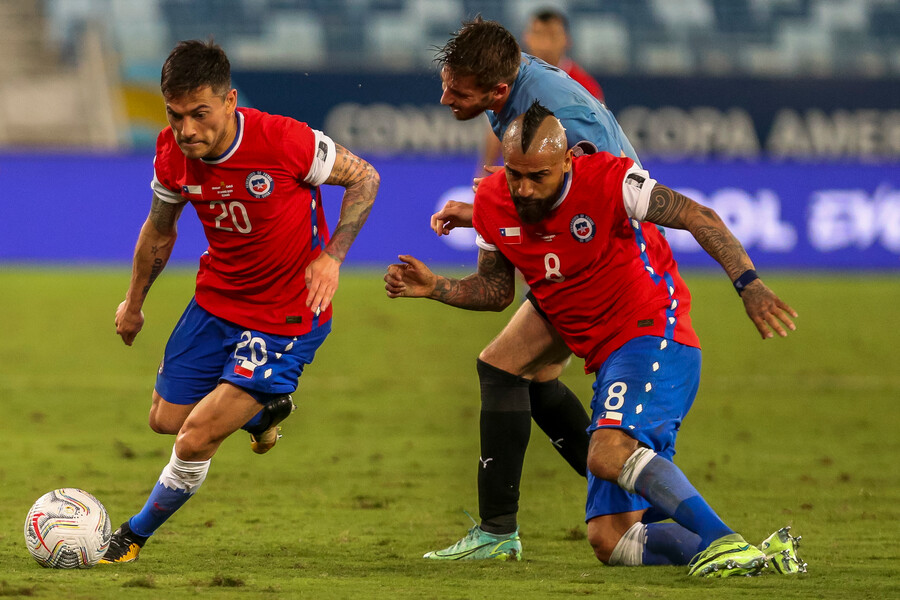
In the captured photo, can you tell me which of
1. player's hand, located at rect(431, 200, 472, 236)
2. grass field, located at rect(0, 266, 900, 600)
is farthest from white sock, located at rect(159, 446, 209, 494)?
player's hand, located at rect(431, 200, 472, 236)

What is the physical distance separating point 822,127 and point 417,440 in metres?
11.2

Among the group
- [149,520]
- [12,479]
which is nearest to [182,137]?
[149,520]

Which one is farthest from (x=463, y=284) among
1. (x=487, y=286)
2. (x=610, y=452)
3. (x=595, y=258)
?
(x=610, y=452)

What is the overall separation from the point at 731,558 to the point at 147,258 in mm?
2476

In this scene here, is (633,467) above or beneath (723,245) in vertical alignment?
beneath

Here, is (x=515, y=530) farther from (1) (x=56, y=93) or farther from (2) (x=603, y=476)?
(1) (x=56, y=93)

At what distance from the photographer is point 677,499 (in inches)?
164

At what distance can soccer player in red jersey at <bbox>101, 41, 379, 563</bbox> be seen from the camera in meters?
4.60

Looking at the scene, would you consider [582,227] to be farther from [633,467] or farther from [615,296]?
[633,467]

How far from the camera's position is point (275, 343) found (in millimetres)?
4863

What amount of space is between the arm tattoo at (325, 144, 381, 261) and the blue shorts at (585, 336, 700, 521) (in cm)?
106

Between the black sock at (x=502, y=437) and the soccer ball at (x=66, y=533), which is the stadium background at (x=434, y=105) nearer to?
the black sock at (x=502, y=437)

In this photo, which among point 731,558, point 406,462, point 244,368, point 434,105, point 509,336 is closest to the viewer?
point 731,558

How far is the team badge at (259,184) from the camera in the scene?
479cm
